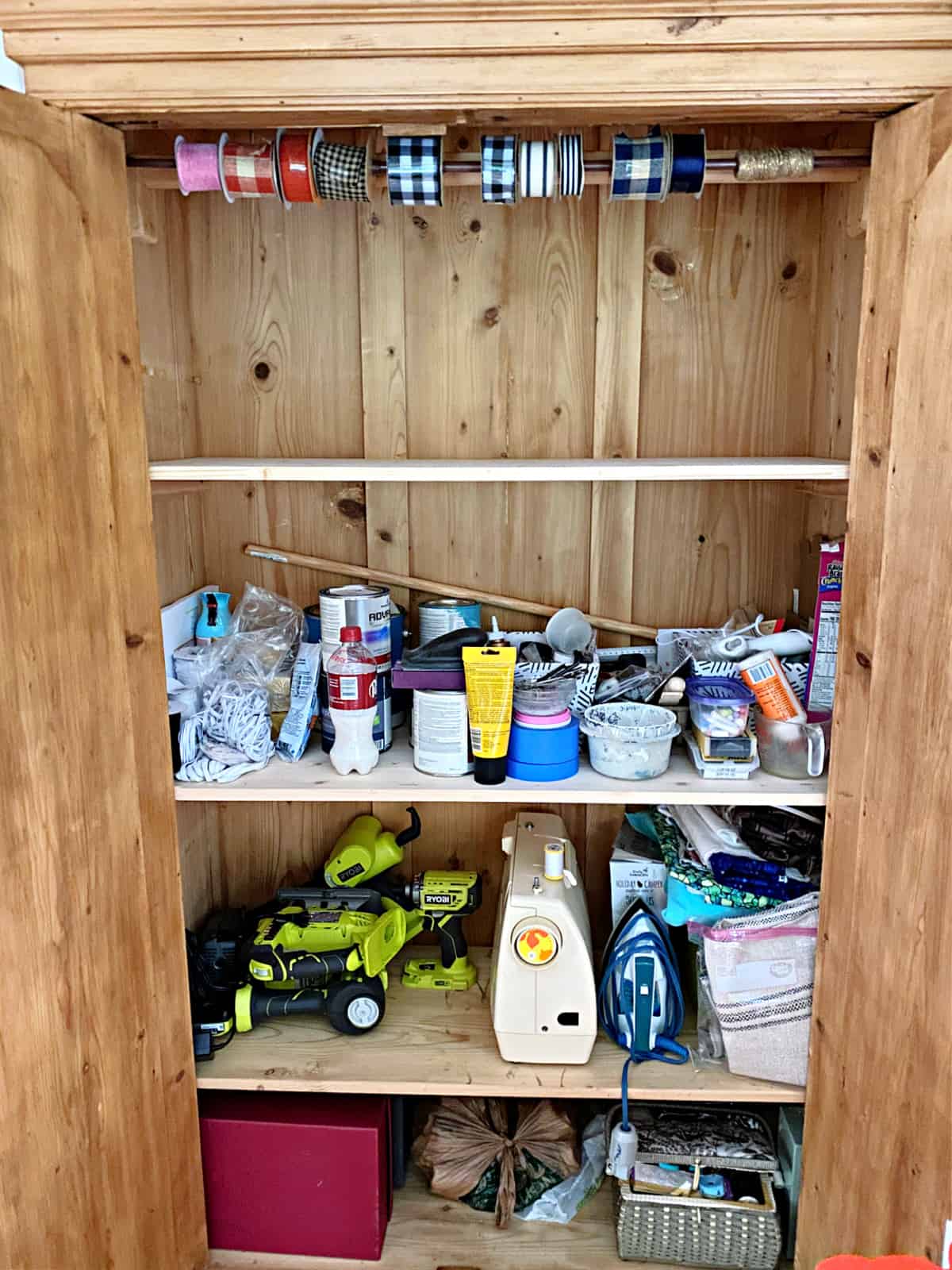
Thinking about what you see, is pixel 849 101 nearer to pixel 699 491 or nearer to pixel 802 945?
pixel 699 491

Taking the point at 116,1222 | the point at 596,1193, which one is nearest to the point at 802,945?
the point at 596,1193

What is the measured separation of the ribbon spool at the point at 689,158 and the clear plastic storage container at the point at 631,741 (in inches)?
30.2

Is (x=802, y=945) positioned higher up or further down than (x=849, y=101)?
further down

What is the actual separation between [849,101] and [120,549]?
1.06 meters

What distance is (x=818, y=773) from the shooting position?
4.77ft

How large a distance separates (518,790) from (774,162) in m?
0.95

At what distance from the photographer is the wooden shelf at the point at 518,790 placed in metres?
1.43

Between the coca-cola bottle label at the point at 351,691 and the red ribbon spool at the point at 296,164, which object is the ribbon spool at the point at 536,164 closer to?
the red ribbon spool at the point at 296,164

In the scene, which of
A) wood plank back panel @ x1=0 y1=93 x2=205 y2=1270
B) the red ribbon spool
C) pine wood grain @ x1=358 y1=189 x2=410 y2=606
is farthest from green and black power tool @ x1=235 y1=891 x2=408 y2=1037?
the red ribbon spool

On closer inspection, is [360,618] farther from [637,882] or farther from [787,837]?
[787,837]

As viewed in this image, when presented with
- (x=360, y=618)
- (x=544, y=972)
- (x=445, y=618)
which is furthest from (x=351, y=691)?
(x=544, y=972)

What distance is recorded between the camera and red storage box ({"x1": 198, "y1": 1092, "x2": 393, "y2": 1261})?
157 centimetres

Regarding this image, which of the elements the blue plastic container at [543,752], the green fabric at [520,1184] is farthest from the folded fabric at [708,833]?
the green fabric at [520,1184]

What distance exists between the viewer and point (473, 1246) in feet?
5.33
